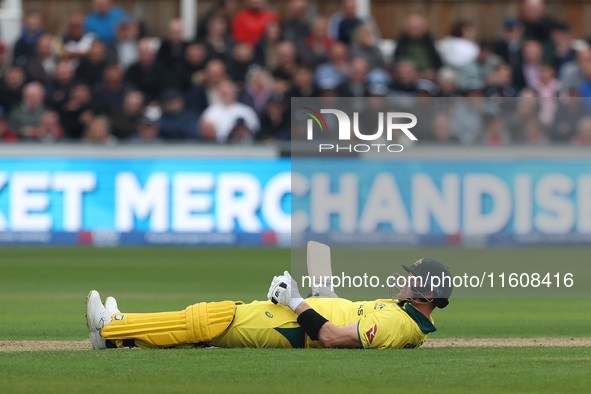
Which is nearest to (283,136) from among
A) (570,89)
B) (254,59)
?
(254,59)

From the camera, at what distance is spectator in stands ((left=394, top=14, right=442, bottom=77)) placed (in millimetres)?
22484

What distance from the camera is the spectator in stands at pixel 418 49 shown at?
885 inches

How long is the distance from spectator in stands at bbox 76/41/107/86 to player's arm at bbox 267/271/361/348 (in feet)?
43.7

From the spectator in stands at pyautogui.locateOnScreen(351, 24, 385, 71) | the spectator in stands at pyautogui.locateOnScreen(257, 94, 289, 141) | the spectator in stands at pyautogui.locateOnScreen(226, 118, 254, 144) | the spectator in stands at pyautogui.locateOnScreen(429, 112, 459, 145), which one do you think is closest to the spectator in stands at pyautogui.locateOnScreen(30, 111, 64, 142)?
the spectator in stands at pyautogui.locateOnScreen(226, 118, 254, 144)

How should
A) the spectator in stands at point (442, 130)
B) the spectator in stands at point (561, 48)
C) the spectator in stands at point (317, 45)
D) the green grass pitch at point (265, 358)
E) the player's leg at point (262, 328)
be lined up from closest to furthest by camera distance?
the green grass pitch at point (265, 358) → the player's leg at point (262, 328) → the spectator in stands at point (442, 130) → the spectator in stands at point (317, 45) → the spectator in stands at point (561, 48)

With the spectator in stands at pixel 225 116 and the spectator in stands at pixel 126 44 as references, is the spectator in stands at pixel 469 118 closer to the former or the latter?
the spectator in stands at pixel 225 116

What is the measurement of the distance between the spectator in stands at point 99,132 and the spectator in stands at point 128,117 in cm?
15

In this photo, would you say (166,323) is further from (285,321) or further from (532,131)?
(532,131)

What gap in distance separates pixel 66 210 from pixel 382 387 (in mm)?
12999

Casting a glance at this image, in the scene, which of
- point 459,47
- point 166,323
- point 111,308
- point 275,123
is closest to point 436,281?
point 166,323

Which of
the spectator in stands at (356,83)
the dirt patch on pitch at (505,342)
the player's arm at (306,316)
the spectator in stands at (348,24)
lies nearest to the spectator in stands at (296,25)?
the spectator in stands at (348,24)

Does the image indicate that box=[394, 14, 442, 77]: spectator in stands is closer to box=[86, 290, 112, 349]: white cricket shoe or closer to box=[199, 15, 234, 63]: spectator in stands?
box=[199, 15, 234, 63]: spectator in stands

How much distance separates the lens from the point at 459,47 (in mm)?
23344

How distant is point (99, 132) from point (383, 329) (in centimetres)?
1234
